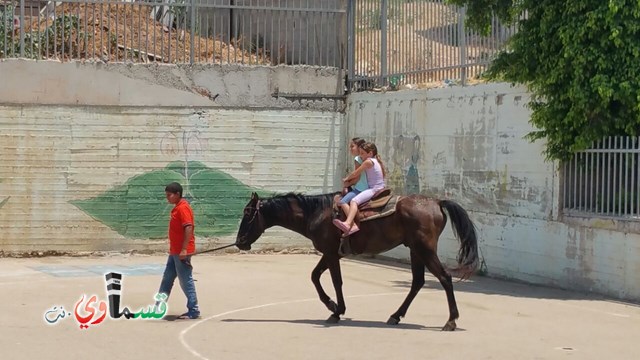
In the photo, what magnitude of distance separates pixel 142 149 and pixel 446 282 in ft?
30.4

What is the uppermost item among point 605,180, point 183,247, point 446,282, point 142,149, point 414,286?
point 142,149

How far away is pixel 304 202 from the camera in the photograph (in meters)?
11.9

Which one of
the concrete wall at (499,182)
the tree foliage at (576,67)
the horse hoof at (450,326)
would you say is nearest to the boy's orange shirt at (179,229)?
the horse hoof at (450,326)

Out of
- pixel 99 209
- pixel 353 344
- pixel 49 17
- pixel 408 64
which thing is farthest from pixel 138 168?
pixel 353 344

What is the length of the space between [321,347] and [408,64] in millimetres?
9874

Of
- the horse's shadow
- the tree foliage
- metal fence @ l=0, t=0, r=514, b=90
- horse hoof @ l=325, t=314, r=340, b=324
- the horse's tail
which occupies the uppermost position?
metal fence @ l=0, t=0, r=514, b=90

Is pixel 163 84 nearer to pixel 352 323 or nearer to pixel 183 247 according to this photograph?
pixel 183 247

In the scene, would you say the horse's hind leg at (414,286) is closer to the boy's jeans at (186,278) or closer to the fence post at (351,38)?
the boy's jeans at (186,278)

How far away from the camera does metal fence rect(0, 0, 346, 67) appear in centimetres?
1862

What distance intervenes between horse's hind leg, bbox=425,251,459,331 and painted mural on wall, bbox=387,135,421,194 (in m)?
6.91

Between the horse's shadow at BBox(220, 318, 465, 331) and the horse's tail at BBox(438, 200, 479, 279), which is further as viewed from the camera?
the horse's shadow at BBox(220, 318, 465, 331)

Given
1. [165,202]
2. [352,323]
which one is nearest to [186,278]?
[352,323]

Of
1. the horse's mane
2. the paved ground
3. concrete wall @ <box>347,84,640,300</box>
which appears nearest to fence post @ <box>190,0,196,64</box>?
concrete wall @ <box>347,84,640,300</box>

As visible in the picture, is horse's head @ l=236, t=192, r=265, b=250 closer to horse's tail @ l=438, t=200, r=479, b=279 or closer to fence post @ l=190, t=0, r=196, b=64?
horse's tail @ l=438, t=200, r=479, b=279
